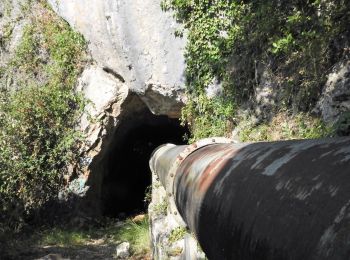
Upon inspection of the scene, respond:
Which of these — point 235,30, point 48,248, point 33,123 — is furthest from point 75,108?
point 235,30

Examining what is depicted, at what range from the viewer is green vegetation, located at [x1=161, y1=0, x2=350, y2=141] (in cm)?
588

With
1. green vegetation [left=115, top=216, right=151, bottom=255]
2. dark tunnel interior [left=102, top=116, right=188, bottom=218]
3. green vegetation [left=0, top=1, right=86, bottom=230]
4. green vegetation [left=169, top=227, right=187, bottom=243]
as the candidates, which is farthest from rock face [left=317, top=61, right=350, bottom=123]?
dark tunnel interior [left=102, top=116, right=188, bottom=218]

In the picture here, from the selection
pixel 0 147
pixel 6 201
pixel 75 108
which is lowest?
pixel 6 201

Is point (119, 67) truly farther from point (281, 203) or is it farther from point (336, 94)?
point (281, 203)

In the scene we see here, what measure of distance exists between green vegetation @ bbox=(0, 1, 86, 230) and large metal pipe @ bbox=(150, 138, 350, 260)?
27.4 ft

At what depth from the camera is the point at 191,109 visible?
29.9ft

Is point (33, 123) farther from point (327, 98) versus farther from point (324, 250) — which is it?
point (324, 250)

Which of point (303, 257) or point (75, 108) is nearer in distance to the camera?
point (303, 257)

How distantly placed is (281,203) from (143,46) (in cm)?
893

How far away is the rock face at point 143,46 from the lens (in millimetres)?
9461

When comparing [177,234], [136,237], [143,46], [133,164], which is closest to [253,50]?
[143,46]

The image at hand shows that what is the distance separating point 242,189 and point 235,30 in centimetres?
717

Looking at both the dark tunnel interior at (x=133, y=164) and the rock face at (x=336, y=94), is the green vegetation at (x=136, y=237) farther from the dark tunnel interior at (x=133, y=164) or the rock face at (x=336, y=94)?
the rock face at (x=336, y=94)

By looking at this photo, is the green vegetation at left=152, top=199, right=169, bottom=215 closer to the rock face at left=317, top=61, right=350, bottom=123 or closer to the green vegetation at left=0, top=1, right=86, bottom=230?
the rock face at left=317, top=61, right=350, bottom=123
